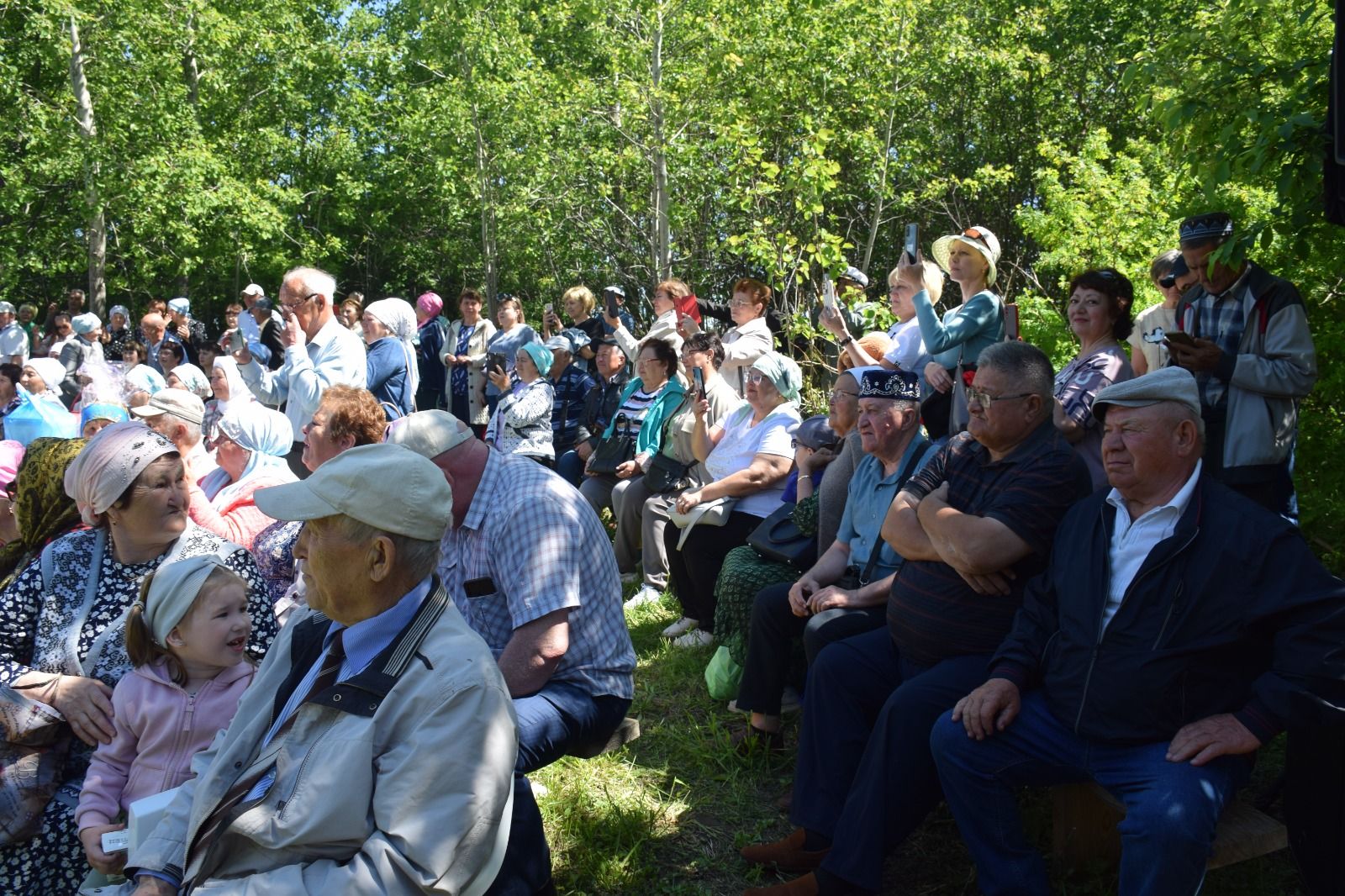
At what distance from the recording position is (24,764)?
290 cm

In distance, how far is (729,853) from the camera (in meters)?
3.65

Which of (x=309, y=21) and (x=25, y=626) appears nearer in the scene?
(x=25, y=626)

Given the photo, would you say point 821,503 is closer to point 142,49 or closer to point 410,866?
point 410,866

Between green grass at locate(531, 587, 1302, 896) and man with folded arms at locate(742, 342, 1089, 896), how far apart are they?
271 millimetres

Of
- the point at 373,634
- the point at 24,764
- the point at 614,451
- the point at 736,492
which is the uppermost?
the point at 373,634

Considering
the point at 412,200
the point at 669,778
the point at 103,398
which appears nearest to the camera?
the point at 669,778

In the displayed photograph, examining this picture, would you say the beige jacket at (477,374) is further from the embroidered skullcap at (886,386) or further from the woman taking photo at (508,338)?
the embroidered skullcap at (886,386)

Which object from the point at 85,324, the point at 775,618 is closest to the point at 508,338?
the point at 775,618

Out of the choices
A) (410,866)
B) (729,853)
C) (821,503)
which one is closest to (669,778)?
(729,853)

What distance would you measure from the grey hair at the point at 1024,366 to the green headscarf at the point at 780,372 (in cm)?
219

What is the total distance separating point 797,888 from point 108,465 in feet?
7.71

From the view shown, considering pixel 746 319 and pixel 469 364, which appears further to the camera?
pixel 469 364

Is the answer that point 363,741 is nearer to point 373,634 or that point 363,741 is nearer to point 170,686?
point 373,634

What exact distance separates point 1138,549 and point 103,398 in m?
8.36
